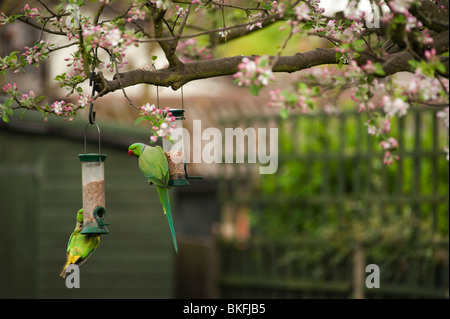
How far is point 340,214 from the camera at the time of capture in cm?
657

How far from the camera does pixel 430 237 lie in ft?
19.5

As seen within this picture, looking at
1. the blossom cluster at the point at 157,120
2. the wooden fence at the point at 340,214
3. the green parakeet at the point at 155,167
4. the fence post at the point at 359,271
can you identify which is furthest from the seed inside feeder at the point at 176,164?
the fence post at the point at 359,271

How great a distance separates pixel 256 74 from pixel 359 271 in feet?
15.0

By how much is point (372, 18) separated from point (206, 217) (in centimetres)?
745

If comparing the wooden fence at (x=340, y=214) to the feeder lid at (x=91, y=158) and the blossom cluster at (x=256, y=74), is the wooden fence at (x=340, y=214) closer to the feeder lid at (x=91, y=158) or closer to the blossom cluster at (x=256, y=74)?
the feeder lid at (x=91, y=158)

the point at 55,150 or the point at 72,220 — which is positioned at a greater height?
the point at 55,150

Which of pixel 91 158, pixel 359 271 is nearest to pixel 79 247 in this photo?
pixel 91 158

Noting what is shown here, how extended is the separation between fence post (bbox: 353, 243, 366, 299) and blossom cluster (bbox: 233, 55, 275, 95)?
4455 millimetres

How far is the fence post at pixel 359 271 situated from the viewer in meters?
6.34

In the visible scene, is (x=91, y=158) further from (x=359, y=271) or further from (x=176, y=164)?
(x=359, y=271)

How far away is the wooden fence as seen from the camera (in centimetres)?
610

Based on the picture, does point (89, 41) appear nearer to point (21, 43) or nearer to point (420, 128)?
point (420, 128)
